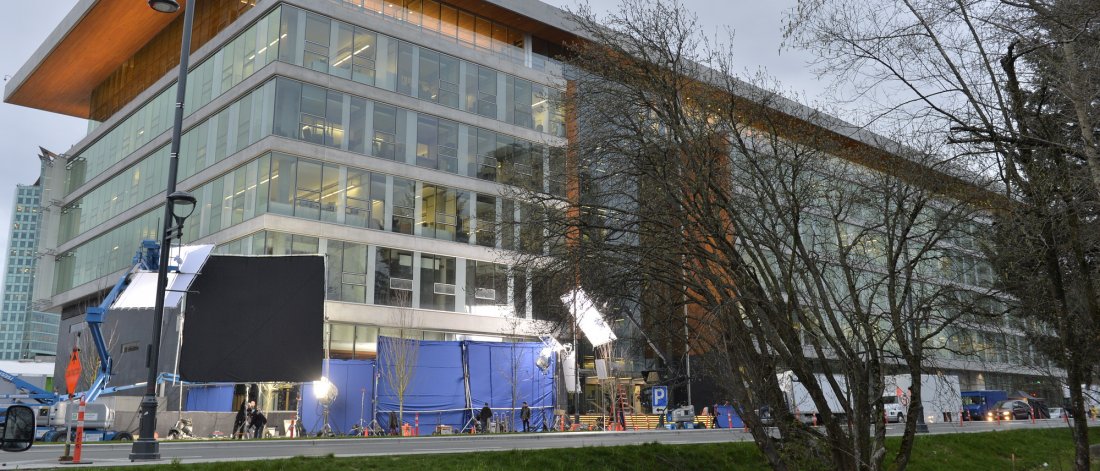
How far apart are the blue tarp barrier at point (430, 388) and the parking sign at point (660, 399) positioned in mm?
17398

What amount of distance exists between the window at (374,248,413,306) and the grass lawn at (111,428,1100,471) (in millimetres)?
22615

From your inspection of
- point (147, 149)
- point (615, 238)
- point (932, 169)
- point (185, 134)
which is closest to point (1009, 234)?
point (932, 169)

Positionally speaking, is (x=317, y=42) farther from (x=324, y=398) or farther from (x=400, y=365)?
(x=324, y=398)

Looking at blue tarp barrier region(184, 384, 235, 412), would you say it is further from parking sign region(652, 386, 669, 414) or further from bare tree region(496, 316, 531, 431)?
parking sign region(652, 386, 669, 414)

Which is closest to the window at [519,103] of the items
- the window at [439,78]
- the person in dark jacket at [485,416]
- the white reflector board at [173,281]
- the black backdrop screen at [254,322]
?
the window at [439,78]

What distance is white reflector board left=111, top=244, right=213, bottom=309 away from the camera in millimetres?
Result: 23312

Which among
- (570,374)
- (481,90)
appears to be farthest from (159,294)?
(481,90)

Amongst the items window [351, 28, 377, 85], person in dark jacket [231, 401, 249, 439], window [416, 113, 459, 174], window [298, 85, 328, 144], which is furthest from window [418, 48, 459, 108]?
person in dark jacket [231, 401, 249, 439]

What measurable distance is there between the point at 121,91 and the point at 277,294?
40.0 meters

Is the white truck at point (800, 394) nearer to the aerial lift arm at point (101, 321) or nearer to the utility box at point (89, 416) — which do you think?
the aerial lift arm at point (101, 321)

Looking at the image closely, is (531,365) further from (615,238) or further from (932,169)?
(932,169)

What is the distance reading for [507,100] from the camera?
47.9 m

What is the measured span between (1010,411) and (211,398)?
53.7m

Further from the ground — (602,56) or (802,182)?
(602,56)
